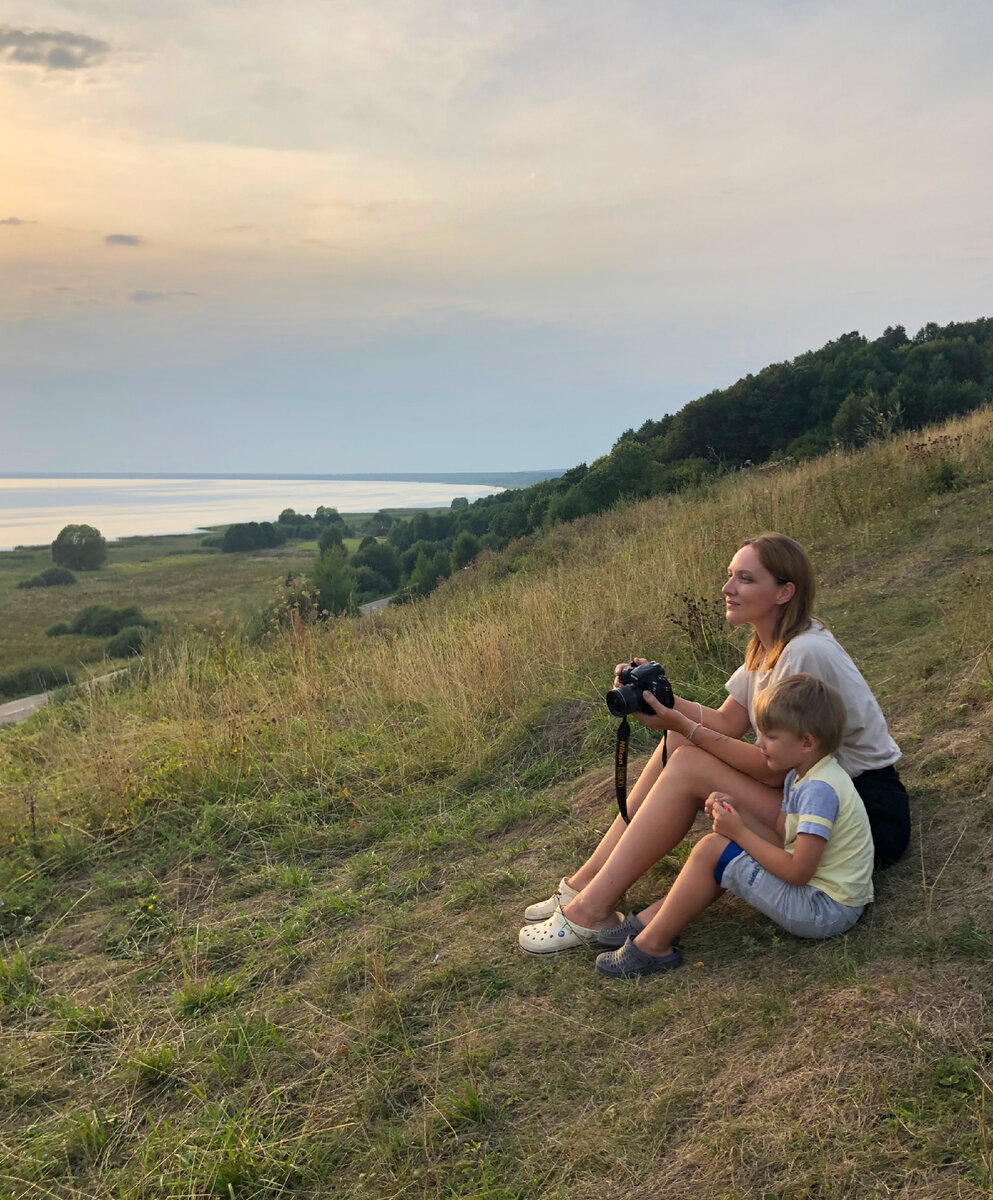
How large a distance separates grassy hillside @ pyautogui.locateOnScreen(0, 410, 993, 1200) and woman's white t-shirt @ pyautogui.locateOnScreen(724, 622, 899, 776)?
1.35ft

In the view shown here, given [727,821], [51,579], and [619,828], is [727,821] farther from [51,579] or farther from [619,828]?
[51,579]

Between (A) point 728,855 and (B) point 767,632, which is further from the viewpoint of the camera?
(B) point 767,632

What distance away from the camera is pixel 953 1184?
5.32ft

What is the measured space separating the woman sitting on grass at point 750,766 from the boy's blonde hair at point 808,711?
0.56 ft

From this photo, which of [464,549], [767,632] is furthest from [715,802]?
[464,549]

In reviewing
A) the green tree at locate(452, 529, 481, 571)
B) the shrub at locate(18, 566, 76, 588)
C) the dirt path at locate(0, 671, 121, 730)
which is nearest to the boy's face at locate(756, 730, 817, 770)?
the dirt path at locate(0, 671, 121, 730)

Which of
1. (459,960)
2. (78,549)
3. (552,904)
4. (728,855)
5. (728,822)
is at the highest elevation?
(78,549)

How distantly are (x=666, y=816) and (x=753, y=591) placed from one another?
33.7 inches

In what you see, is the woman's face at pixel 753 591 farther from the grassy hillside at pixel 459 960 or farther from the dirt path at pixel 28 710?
the dirt path at pixel 28 710

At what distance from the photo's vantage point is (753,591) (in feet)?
9.42

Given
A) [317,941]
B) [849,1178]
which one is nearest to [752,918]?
[849,1178]

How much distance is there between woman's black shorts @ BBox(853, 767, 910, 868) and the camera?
2684 mm

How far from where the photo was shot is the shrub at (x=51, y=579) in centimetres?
7069

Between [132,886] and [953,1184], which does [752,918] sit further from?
[132,886]
